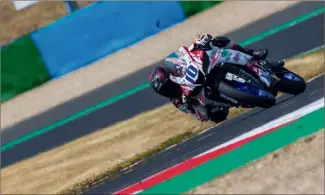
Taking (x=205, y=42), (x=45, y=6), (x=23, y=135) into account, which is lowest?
(x=23, y=135)

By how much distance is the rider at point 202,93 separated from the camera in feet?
35.4

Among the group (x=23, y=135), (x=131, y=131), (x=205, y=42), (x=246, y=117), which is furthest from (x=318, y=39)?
(x=23, y=135)

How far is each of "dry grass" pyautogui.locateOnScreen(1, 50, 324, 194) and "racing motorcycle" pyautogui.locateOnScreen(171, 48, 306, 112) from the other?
335 centimetres

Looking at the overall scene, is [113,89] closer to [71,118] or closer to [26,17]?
[71,118]

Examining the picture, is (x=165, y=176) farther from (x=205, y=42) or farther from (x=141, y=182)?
(x=205, y=42)

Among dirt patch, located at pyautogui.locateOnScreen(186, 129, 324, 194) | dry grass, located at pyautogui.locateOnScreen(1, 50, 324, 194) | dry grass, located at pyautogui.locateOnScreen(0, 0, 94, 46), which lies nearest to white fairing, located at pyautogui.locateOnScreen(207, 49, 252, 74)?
dirt patch, located at pyautogui.locateOnScreen(186, 129, 324, 194)

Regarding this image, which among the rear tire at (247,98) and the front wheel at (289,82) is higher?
the rear tire at (247,98)

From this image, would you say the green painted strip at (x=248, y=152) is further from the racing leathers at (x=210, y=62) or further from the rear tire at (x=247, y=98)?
the rear tire at (x=247, y=98)

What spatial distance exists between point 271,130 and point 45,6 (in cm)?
1215

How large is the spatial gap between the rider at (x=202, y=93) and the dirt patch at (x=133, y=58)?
868 centimetres

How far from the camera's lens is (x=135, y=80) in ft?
65.5

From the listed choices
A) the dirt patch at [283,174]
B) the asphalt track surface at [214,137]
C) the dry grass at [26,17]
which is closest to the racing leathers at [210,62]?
the dirt patch at [283,174]

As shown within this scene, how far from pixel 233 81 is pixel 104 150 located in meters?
6.07

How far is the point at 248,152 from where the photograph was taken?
13.8m
